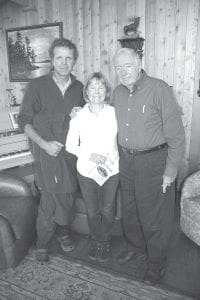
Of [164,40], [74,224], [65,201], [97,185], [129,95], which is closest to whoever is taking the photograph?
[129,95]

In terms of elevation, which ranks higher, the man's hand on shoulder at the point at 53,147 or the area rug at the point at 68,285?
the man's hand on shoulder at the point at 53,147

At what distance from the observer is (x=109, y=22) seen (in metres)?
3.59

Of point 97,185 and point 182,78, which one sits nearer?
point 97,185

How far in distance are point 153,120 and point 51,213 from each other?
43.5 inches

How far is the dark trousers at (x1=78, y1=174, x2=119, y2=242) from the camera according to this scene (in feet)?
6.66

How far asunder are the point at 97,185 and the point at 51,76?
90 cm

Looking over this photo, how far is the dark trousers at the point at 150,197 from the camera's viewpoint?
1.84 metres

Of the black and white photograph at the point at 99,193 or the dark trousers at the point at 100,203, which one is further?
the dark trousers at the point at 100,203

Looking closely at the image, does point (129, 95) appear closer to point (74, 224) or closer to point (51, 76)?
point (51, 76)

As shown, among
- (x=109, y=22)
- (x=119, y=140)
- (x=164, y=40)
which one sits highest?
(x=109, y=22)

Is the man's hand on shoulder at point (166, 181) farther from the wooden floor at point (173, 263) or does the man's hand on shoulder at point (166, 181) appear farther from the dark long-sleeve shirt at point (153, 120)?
the wooden floor at point (173, 263)

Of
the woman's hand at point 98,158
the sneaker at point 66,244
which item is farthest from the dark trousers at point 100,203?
the sneaker at point 66,244

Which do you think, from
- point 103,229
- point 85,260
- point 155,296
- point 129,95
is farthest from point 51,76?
point 155,296

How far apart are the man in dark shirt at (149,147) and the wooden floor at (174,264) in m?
0.12
